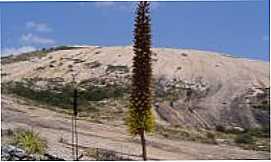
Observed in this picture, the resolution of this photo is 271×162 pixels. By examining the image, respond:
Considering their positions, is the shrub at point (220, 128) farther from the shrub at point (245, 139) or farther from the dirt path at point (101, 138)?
the dirt path at point (101, 138)

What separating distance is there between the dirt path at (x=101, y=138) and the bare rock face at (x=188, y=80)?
0.99 meters

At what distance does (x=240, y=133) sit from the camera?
46.7 ft

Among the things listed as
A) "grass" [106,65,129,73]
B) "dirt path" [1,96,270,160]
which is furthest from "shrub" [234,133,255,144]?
"grass" [106,65,129,73]

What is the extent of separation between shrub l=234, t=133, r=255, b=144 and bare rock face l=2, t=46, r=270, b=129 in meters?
0.70

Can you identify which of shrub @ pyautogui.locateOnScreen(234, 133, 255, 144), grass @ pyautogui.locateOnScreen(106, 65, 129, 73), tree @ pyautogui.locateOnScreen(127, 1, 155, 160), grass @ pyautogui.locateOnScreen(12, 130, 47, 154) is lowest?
shrub @ pyautogui.locateOnScreen(234, 133, 255, 144)

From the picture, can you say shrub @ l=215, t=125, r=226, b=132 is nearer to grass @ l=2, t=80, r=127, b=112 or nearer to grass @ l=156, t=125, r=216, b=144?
grass @ l=156, t=125, r=216, b=144

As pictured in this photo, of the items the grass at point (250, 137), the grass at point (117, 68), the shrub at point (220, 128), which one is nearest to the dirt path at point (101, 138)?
the grass at point (250, 137)

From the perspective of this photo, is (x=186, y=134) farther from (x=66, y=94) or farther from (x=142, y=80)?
(x=142, y=80)

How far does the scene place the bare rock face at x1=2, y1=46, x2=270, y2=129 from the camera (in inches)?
580

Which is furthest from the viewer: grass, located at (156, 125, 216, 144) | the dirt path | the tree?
grass, located at (156, 125, 216, 144)

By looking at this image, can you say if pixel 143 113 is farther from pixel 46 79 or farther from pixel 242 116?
Answer: pixel 46 79

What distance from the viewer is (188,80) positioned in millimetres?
16125

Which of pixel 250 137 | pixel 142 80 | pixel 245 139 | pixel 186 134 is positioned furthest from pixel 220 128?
pixel 142 80

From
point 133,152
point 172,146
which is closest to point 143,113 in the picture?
point 133,152
